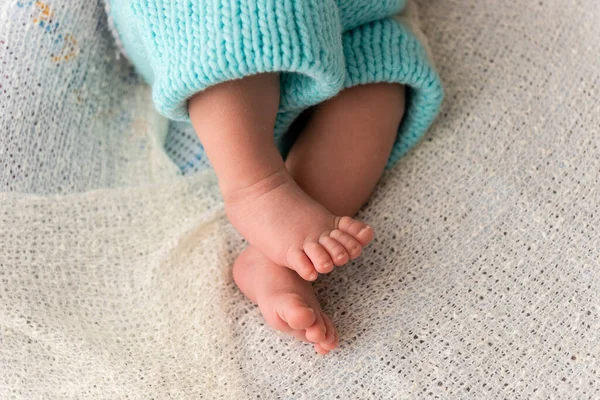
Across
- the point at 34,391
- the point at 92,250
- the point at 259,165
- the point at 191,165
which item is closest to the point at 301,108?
the point at 259,165

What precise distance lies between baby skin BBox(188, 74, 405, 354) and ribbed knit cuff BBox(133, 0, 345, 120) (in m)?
0.06

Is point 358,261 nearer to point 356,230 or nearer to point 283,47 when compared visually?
point 356,230

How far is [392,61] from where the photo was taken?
83 centimetres

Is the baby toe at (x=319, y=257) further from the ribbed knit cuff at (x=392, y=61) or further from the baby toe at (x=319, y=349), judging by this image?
the ribbed knit cuff at (x=392, y=61)

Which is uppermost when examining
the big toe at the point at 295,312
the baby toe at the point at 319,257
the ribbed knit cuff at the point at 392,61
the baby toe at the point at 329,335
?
the ribbed knit cuff at the point at 392,61

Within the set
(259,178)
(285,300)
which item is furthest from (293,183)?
(285,300)

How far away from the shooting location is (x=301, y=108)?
2.72 ft

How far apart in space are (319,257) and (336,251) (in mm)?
20

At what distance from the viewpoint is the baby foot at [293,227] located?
71 cm

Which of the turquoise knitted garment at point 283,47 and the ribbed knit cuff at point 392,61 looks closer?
the turquoise knitted garment at point 283,47

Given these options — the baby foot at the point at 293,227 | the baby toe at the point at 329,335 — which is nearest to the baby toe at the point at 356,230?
the baby foot at the point at 293,227

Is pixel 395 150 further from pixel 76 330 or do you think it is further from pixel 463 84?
pixel 76 330

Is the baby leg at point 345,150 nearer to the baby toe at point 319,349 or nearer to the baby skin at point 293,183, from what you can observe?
the baby skin at point 293,183

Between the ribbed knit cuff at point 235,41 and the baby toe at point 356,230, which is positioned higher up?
the ribbed knit cuff at point 235,41
